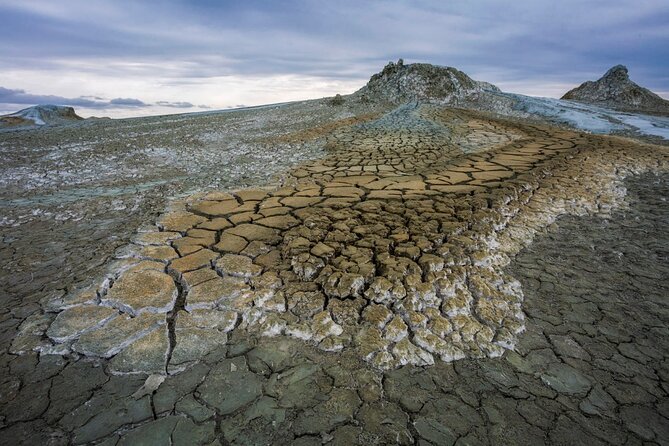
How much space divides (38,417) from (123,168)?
5.32 m

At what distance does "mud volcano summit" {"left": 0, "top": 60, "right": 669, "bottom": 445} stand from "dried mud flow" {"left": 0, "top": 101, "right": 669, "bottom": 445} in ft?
0.04

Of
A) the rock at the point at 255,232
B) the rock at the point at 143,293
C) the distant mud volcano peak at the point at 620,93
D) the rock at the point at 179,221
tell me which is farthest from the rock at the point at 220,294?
the distant mud volcano peak at the point at 620,93

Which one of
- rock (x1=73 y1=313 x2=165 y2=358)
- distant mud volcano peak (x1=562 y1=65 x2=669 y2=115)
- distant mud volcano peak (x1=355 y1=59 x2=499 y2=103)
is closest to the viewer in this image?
rock (x1=73 y1=313 x2=165 y2=358)

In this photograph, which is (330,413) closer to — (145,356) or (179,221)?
(145,356)

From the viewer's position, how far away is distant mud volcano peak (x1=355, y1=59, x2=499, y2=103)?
1167 cm

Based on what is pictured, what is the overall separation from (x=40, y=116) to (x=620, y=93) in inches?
1027

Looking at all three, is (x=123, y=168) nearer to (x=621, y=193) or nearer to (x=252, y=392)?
(x=252, y=392)

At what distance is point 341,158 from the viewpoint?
5.74 m

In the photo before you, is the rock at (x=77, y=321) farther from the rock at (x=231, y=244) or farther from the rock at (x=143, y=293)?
the rock at (x=231, y=244)

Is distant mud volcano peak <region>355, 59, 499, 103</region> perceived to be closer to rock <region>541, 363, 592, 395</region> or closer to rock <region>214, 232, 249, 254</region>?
rock <region>214, 232, 249, 254</region>

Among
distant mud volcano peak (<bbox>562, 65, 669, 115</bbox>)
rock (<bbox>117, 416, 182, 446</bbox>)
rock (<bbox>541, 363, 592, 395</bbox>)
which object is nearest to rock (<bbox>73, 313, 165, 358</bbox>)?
rock (<bbox>117, 416, 182, 446</bbox>)

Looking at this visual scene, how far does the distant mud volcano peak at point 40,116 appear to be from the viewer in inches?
589

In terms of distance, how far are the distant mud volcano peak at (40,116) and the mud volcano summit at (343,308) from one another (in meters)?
13.5

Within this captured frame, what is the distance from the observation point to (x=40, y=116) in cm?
1686
